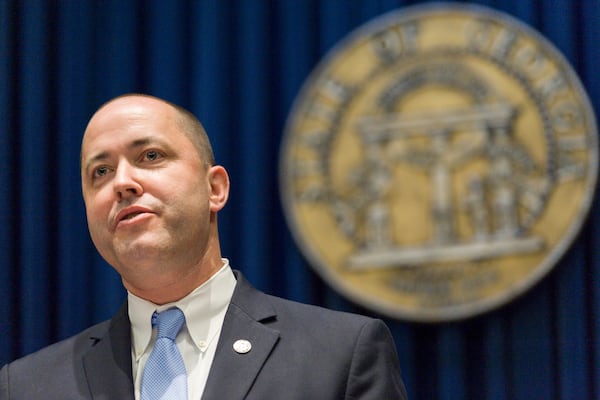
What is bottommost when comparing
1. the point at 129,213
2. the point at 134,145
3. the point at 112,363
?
the point at 112,363

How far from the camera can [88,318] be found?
341 centimetres

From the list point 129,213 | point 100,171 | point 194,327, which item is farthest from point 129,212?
point 194,327

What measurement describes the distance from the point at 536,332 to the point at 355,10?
1.02 m

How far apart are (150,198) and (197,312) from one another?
0.22 meters

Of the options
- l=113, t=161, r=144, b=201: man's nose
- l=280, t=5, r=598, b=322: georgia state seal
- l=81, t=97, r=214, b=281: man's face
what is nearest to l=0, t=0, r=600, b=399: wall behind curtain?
l=280, t=5, r=598, b=322: georgia state seal

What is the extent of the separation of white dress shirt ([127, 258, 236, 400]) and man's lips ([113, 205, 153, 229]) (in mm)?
165

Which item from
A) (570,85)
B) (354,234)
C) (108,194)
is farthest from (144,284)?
(570,85)

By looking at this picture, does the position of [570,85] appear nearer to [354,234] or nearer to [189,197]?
[354,234]

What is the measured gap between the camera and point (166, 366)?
198 centimetres

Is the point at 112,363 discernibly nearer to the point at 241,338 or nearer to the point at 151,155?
the point at 241,338

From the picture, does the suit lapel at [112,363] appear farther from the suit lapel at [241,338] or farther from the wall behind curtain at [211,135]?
the wall behind curtain at [211,135]

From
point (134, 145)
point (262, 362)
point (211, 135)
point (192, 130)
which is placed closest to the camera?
point (262, 362)

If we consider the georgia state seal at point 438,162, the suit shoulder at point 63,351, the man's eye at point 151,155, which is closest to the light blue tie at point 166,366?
the suit shoulder at point 63,351

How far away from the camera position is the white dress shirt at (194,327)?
2008 millimetres
